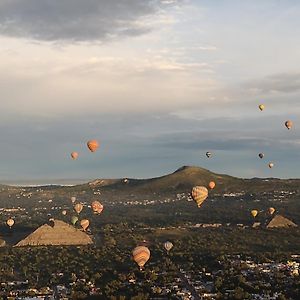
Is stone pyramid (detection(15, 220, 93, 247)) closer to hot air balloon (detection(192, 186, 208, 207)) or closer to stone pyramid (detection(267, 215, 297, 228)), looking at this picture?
hot air balloon (detection(192, 186, 208, 207))

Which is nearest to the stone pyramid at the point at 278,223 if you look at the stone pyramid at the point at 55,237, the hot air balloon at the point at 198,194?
the hot air balloon at the point at 198,194

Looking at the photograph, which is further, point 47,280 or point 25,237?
point 25,237

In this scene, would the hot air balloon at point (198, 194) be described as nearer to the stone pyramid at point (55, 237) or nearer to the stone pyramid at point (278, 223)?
the stone pyramid at point (55, 237)

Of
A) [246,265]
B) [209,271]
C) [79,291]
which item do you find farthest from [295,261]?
[79,291]

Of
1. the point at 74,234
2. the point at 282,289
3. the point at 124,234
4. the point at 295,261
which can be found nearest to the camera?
the point at 282,289

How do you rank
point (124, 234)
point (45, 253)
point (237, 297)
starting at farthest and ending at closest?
point (124, 234), point (45, 253), point (237, 297)

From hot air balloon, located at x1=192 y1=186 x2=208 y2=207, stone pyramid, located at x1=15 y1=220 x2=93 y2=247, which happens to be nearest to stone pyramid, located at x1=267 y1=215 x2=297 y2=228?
hot air balloon, located at x1=192 y1=186 x2=208 y2=207

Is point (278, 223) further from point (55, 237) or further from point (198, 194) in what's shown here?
point (55, 237)

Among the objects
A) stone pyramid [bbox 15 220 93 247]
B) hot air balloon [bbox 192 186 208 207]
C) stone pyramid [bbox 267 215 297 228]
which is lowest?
stone pyramid [bbox 267 215 297 228]

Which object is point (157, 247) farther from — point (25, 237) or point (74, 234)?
point (25, 237)
